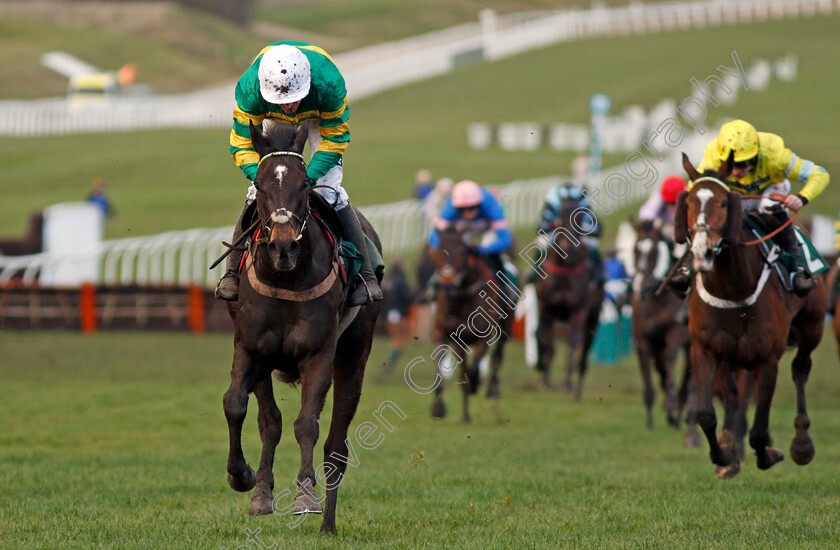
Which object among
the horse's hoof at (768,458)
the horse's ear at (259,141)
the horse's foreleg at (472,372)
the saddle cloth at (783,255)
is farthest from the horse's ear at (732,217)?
the horse's foreleg at (472,372)

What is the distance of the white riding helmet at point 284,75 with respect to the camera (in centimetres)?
615

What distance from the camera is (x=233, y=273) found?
21.2ft

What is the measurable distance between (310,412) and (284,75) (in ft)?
5.61

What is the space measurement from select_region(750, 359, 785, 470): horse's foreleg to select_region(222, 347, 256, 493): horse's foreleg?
3.35 metres

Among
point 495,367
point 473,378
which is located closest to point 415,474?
point 473,378

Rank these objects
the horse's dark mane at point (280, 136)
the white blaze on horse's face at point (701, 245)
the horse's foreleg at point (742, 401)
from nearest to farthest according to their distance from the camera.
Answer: the horse's dark mane at point (280, 136) < the white blaze on horse's face at point (701, 245) < the horse's foreleg at point (742, 401)

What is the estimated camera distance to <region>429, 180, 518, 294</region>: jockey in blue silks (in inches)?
492

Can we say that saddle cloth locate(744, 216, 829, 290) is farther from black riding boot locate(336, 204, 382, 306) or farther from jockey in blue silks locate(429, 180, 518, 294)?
jockey in blue silks locate(429, 180, 518, 294)

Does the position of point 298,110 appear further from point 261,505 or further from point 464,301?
point 464,301

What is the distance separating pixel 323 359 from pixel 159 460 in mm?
3473

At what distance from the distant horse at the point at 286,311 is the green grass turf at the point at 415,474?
35 centimetres

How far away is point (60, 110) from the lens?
44.2m

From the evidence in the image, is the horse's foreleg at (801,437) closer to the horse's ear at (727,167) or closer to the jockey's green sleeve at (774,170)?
the jockey's green sleeve at (774,170)

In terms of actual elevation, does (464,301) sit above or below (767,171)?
below
